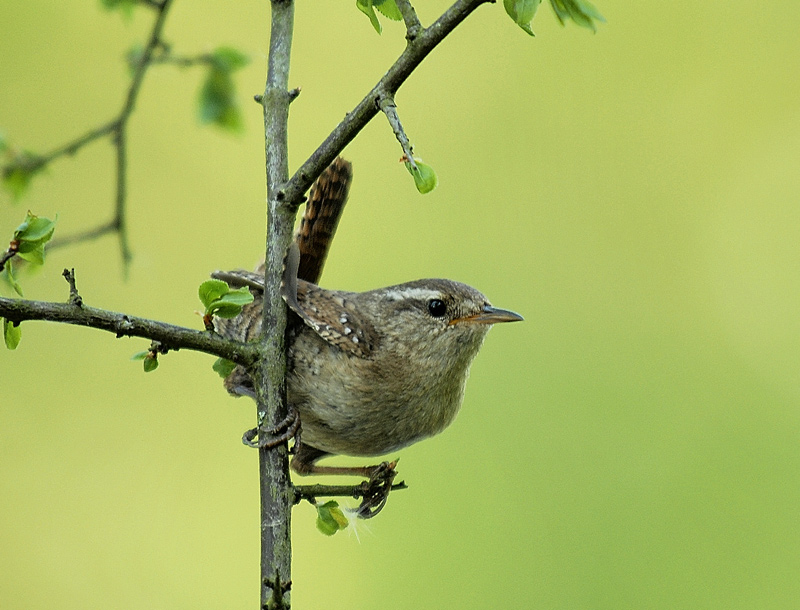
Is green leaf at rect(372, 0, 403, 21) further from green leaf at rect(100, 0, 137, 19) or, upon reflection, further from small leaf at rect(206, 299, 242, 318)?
green leaf at rect(100, 0, 137, 19)

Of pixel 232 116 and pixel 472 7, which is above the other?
pixel 232 116

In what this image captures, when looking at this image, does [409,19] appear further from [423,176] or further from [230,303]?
[230,303]

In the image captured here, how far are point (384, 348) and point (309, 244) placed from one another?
43cm

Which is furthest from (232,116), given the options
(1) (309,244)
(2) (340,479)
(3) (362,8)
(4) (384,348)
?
(2) (340,479)

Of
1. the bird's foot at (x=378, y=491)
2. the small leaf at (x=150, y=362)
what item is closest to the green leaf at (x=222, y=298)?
the small leaf at (x=150, y=362)

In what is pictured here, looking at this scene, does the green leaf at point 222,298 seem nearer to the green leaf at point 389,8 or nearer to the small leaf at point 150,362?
the small leaf at point 150,362

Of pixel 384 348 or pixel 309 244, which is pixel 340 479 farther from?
pixel 309 244

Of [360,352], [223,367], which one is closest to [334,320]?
[360,352]

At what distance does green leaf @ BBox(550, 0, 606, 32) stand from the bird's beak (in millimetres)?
1191

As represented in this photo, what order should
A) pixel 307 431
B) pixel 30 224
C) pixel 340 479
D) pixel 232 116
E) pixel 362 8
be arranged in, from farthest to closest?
pixel 340 479 → pixel 232 116 → pixel 307 431 → pixel 362 8 → pixel 30 224

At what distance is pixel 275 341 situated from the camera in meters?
1.92

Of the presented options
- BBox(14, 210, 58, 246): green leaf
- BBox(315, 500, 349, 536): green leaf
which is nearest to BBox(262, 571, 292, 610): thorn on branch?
BBox(315, 500, 349, 536): green leaf

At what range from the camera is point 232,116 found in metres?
2.84

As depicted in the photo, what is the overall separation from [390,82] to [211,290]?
0.56 metres
